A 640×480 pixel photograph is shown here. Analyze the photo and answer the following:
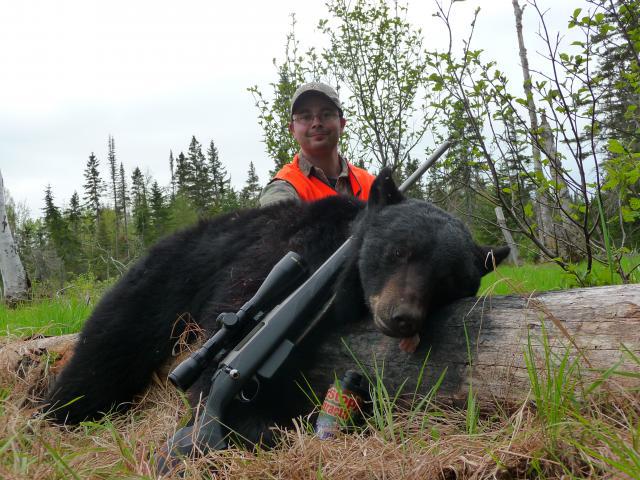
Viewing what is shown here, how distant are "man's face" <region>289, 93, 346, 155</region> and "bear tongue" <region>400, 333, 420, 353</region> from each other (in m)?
2.87

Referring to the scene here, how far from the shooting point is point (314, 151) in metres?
4.88

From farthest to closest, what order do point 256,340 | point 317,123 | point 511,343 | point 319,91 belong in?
point 317,123
point 319,91
point 256,340
point 511,343

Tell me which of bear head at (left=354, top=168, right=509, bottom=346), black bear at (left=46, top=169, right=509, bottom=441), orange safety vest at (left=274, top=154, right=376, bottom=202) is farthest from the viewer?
orange safety vest at (left=274, top=154, right=376, bottom=202)

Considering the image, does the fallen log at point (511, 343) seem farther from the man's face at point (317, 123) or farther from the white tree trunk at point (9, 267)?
the white tree trunk at point (9, 267)

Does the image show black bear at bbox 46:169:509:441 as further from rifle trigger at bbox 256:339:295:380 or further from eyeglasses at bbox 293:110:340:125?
eyeglasses at bbox 293:110:340:125

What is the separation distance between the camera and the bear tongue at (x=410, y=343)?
2217 millimetres

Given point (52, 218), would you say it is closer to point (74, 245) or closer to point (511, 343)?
point (74, 245)

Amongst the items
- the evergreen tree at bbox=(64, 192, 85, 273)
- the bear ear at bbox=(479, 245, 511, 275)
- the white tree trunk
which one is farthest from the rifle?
the evergreen tree at bbox=(64, 192, 85, 273)

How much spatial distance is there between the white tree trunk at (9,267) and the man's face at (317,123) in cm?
714

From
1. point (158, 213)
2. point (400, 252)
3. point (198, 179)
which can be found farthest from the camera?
point (198, 179)

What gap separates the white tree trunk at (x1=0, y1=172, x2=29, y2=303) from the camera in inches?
379

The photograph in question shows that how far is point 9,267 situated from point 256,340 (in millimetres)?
9275

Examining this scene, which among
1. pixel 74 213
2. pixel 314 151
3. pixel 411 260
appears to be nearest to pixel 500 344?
pixel 411 260

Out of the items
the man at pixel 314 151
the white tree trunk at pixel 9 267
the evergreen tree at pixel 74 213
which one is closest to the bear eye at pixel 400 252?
the man at pixel 314 151
